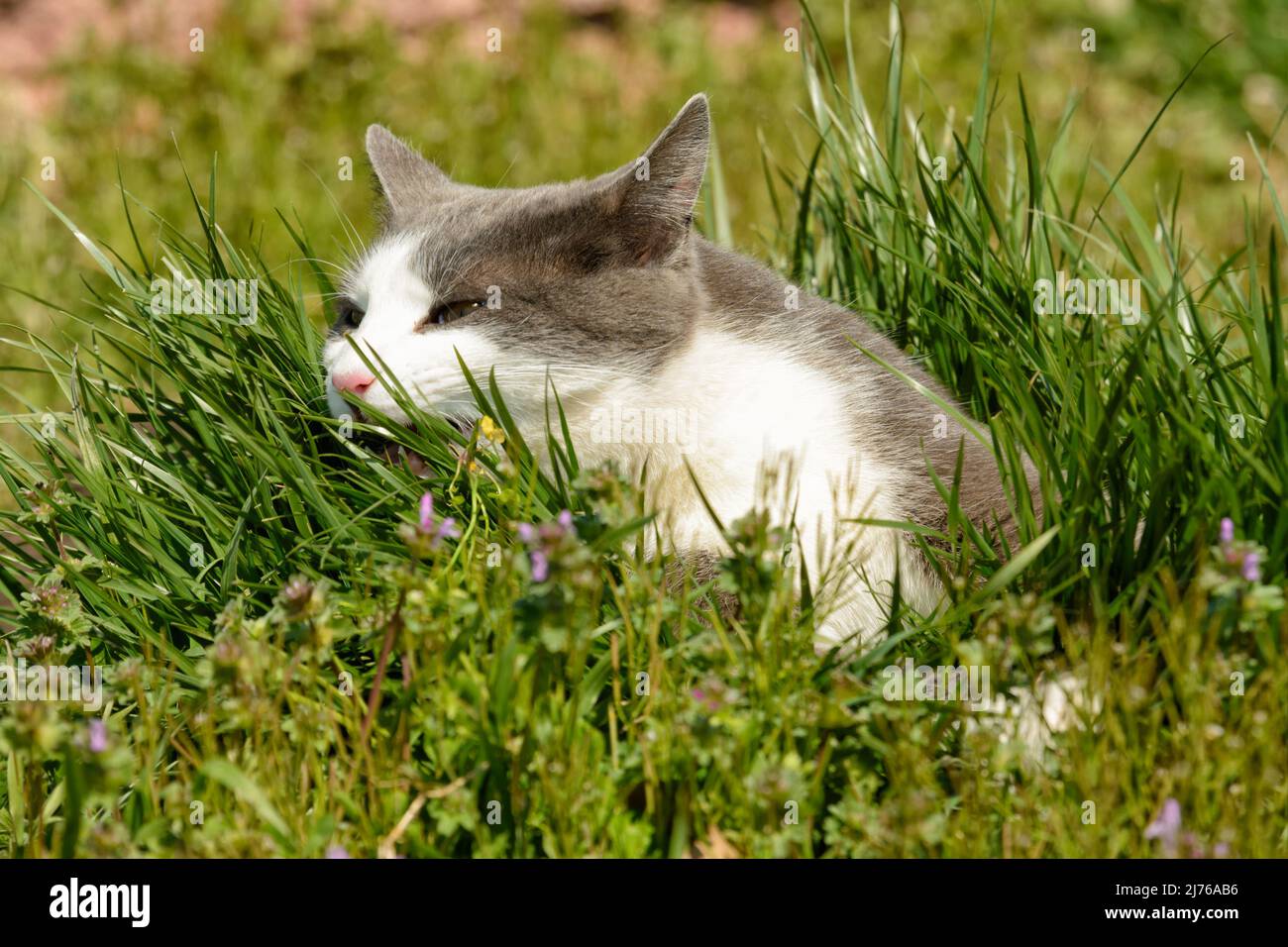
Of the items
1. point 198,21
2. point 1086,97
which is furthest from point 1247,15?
point 198,21

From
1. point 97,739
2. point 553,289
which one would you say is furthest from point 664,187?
point 97,739

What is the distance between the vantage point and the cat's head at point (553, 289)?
2.34m

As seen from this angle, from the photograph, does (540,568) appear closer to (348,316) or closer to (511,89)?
(348,316)

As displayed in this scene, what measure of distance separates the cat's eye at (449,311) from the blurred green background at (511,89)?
7.46ft

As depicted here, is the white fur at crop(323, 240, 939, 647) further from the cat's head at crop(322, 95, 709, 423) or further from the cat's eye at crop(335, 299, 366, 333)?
the cat's eye at crop(335, 299, 366, 333)

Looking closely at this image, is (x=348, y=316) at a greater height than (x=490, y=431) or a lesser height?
greater

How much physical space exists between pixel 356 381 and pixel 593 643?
25.9 inches

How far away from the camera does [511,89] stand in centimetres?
545

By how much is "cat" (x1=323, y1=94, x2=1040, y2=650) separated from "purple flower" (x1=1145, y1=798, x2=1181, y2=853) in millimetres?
703

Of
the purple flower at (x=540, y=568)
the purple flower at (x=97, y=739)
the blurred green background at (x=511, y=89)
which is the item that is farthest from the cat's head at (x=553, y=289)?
the blurred green background at (x=511, y=89)

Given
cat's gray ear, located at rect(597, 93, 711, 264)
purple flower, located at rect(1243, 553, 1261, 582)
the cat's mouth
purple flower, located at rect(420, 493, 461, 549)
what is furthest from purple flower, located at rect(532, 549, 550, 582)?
cat's gray ear, located at rect(597, 93, 711, 264)

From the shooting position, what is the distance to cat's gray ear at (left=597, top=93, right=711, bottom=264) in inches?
93.6
